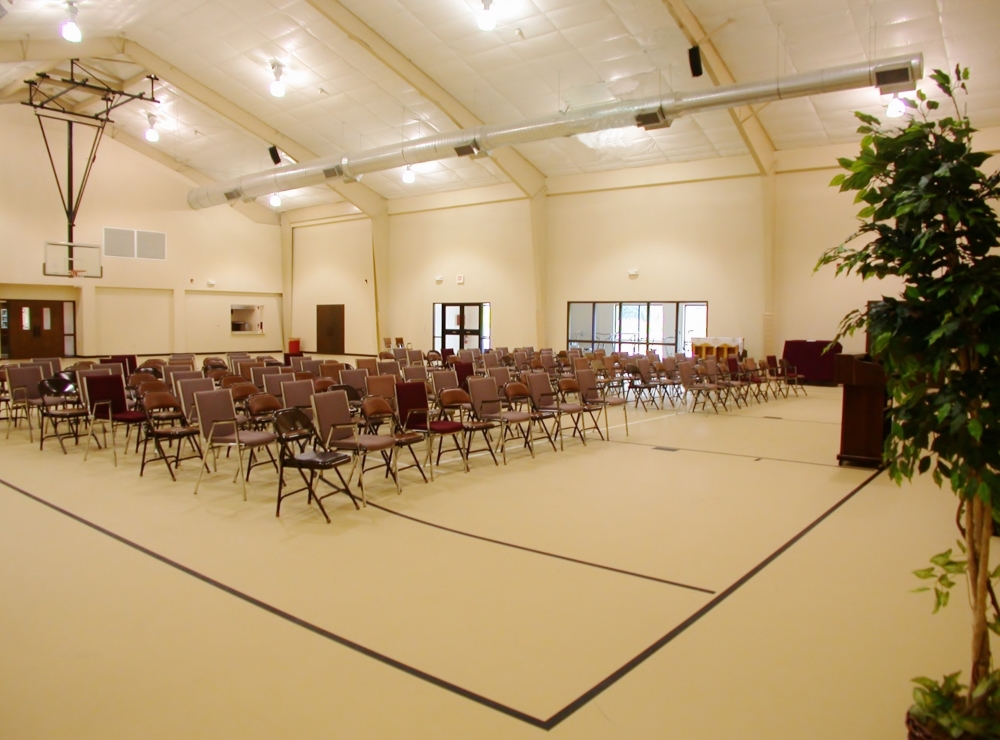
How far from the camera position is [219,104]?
49.8 feet

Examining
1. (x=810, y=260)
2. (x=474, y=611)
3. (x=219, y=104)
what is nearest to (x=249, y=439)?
(x=474, y=611)

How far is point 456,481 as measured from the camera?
251 inches

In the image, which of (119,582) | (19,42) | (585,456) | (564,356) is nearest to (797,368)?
(564,356)

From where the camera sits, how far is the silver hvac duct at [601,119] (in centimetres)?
927

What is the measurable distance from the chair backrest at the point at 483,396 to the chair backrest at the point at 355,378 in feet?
5.74

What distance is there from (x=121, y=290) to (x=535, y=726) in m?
18.8

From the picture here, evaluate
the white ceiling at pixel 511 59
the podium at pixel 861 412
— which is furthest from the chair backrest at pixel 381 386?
the white ceiling at pixel 511 59

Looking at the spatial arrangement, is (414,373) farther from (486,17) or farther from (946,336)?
(946,336)

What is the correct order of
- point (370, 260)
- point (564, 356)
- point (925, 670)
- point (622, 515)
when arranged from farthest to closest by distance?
point (370, 260), point (564, 356), point (622, 515), point (925, 670)

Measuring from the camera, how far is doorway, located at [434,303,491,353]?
18812 millimetres

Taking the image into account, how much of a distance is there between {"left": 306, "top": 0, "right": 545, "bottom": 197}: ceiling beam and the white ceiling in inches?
3.9

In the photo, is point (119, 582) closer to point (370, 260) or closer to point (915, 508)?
point (915, 508)

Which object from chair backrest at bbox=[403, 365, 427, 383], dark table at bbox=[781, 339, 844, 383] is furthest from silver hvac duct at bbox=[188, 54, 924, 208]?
dark table at bbox=[781, 339, 844, 383]

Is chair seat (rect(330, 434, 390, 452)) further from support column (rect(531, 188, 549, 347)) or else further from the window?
support column (rect(531, 188, 549, 347))
